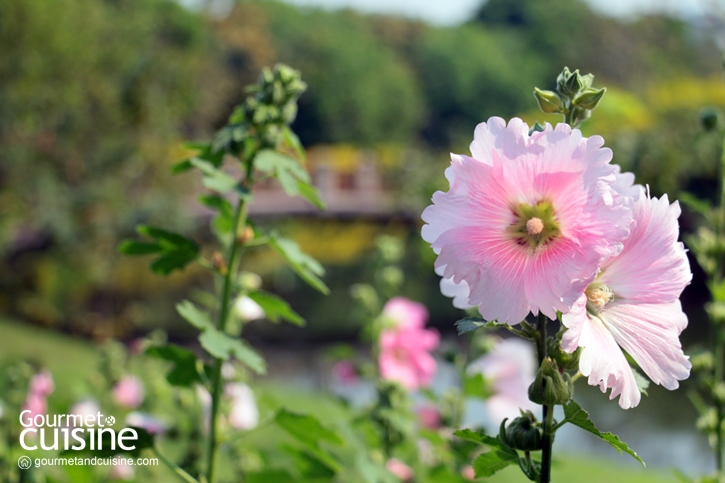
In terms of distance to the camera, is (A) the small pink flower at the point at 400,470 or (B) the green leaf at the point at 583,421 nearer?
(B) the green leaf at the point at 583,421

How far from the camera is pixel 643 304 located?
1.72ft

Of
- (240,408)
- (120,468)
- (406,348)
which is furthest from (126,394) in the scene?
(406,348)

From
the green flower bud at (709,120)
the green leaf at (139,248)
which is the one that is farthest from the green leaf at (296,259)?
the green flower bud at (709,120)

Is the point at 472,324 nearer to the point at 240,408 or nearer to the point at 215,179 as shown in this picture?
the point at 215,179

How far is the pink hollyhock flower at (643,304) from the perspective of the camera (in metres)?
0.48

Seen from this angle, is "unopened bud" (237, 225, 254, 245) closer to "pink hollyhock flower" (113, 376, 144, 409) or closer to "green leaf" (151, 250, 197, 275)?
"green leaf" (151, 250, 197, 275)

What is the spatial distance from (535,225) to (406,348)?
3.17ft

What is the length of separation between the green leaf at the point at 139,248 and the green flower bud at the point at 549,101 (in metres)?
0.51

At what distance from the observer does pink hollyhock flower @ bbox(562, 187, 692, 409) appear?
0.48 meters

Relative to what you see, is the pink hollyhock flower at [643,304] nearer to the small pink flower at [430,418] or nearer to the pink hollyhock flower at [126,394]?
the small pink flower at [430,418]

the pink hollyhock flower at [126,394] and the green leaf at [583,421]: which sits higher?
the pink hollyhock flower at [126,394]

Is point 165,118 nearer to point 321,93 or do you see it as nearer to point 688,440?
point 688,440

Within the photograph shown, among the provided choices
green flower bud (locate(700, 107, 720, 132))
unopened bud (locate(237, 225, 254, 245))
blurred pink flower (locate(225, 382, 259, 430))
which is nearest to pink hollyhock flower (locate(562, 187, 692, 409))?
unopened bud (locate(237, 225, 254, 245))

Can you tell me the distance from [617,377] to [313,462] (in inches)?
20.6
